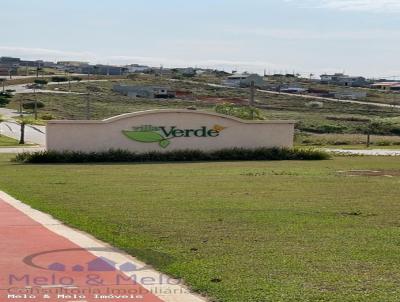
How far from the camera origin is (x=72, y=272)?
766cm

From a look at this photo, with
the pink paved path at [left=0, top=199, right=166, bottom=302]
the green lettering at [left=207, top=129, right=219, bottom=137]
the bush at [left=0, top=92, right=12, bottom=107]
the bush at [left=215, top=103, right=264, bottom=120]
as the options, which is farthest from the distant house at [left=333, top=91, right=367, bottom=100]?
the pink paved path at [left=0, top=199, right=166, bottom=302]

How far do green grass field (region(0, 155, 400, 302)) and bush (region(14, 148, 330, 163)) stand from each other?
10.2 meters

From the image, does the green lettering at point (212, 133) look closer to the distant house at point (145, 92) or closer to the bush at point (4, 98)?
the bush at point (4, 98)

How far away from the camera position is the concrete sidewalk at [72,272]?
675cm

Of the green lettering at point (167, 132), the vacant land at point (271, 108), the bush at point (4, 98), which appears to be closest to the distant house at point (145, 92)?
the vacant land at point (271, 108)

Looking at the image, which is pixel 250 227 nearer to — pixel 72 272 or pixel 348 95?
pixel 72 272

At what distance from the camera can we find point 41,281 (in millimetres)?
7223

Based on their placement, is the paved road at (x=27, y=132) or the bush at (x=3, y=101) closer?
the paved road at (x=27, y=132)

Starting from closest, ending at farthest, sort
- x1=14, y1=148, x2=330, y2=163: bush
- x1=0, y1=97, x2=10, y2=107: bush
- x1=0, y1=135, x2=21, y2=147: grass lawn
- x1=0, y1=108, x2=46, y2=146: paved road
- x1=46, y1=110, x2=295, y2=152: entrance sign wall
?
1. x1=14, y1=148, x2=330, y2=163: bush
2. x1=46, y1=110, x2=295, y2=152: entrance sign wall
3. x1=0, y1=135, x2=21, y2=147: grass lawn
4. x1=0, y1=108, x2=46, y2=146: paved road
5. x1=0, y1=97, x2=10, y2=107: bush

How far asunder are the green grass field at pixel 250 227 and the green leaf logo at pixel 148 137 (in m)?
13.0

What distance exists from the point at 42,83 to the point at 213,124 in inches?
3757
